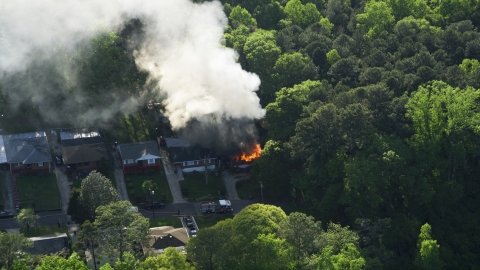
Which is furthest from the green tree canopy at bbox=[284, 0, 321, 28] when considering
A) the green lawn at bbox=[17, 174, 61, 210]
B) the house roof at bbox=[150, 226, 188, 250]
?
the house roof at bbox=[150, 226, 188, 250]

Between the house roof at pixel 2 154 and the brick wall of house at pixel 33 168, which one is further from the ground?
the house roof at pixel 2 154

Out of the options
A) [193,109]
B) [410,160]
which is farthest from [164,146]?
[410,160]

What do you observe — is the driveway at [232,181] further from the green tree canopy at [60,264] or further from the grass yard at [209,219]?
the green tree canopy at [60,264]

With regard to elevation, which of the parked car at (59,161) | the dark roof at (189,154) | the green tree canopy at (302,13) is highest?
the green tree canopy at (302,13)

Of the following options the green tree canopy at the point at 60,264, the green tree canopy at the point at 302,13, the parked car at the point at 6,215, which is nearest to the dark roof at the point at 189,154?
the parked car at the point at 6,215

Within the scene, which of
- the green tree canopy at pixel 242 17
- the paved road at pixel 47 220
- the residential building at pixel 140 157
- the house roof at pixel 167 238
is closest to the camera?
the house roof at pixel 167 238

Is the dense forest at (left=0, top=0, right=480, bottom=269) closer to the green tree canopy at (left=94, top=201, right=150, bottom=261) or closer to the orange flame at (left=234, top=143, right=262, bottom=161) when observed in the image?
the orange flame at (left=234, top=143, right=262, bottom=161)

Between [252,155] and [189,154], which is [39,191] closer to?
[189,154]

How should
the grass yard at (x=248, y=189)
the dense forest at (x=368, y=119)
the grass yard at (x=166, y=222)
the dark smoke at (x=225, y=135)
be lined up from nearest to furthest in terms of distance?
the dense forest at (x=368, y=119) → the grass yard at (x=166, y=222) → the grass yard at (x=248, y=189) → the dark smoke at (x=225, y=135)
